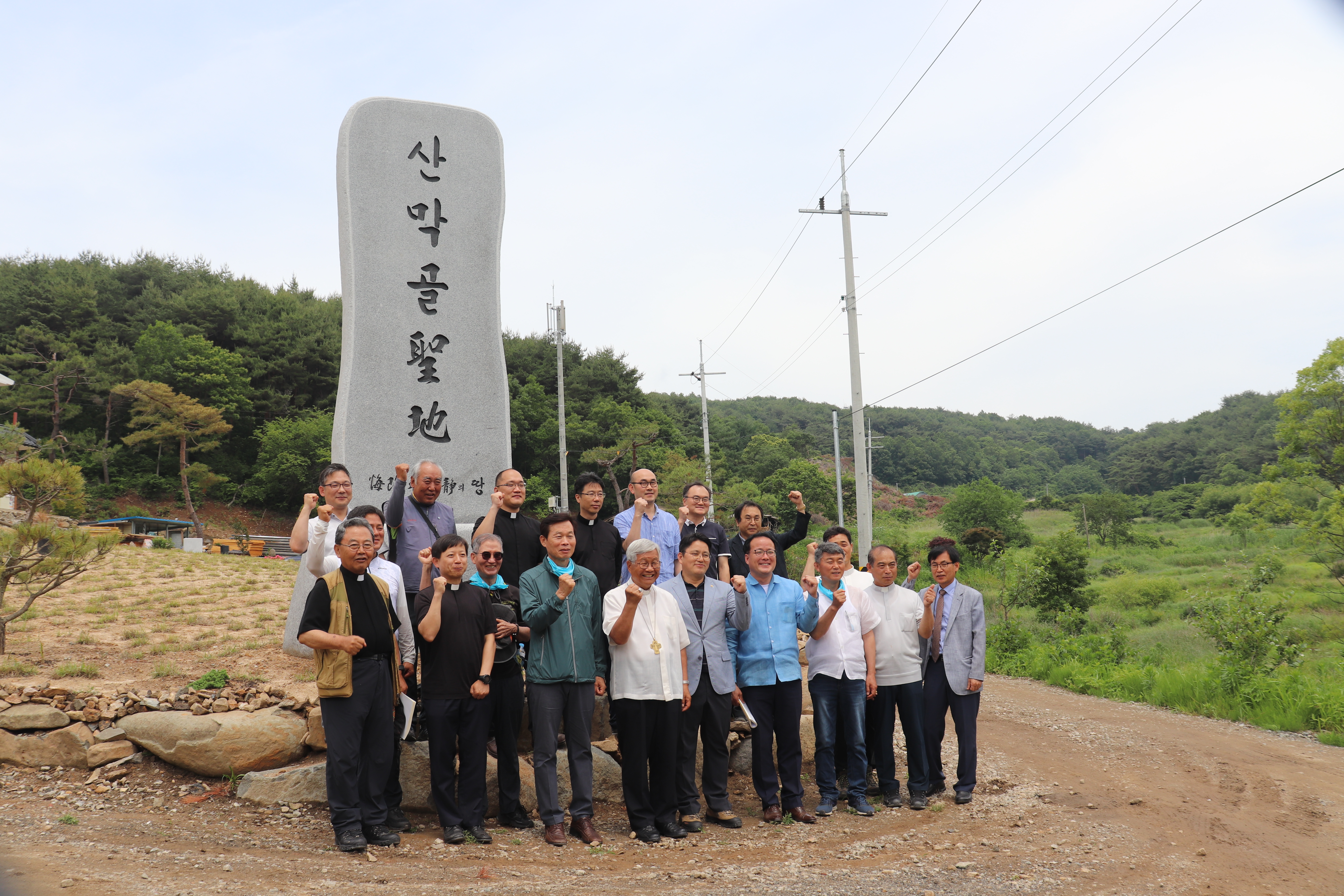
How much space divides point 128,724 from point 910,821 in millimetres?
4741

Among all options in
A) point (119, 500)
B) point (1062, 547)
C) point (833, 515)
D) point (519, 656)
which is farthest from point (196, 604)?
point (833, 515)

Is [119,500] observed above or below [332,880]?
above

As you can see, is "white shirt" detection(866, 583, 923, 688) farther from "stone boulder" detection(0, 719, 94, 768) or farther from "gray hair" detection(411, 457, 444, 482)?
"stone boulder" detection(0, 719, 94, 768)

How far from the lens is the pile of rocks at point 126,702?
516 cm

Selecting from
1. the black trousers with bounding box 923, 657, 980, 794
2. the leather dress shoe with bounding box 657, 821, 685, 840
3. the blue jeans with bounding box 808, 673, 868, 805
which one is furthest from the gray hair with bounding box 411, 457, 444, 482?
the black trousers with bounding box 923, 657, 980, 794

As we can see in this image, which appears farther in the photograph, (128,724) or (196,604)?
(196,604)

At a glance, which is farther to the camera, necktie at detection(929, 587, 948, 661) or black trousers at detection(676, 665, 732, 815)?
necktie at detection(929, 587, 948, 661)

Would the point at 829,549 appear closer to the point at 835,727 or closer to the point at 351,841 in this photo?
the point at 835,727

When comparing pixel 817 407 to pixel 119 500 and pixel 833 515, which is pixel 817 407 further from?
pixel 119 500

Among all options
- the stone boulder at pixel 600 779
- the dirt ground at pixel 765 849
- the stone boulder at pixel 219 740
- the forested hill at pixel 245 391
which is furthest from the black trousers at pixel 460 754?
the forested hill at pixel 245 391

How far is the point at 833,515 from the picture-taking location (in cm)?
3550

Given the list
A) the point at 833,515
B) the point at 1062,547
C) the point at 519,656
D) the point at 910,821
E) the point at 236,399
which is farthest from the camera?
the point at 833,515

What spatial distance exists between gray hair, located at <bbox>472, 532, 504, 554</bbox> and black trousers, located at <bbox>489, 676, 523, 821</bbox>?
692 millimetres

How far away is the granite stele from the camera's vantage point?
22.5 feet
